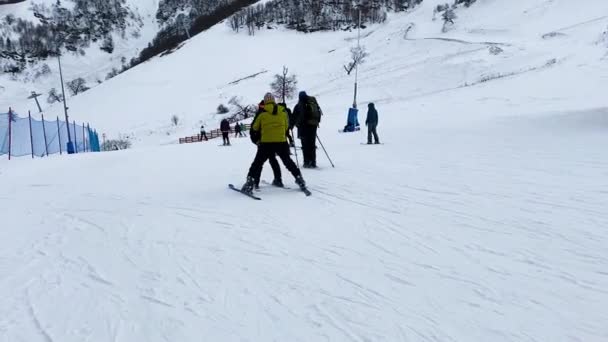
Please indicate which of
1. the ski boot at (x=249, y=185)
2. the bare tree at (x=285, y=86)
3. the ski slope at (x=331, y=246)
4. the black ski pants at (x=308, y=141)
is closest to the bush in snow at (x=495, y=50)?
the bare tree at (x=285, y=86)

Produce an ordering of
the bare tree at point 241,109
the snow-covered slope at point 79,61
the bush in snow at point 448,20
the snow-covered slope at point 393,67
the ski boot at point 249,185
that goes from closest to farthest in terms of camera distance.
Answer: the ski boot at point 249,185 < the snow-covered slope at point 393,67 < the bare tree at point 241,109 < the bush in snow at point 448,20 < the snow-covered slope at point 79,61

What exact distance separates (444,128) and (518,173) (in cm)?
801

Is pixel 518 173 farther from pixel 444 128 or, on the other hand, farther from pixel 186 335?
pixel 444 128

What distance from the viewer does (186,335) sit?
9.29 ft

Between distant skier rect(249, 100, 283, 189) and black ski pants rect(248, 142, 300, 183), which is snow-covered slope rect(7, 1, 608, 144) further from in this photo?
black ski pants rect(248, 142, 300, 183)

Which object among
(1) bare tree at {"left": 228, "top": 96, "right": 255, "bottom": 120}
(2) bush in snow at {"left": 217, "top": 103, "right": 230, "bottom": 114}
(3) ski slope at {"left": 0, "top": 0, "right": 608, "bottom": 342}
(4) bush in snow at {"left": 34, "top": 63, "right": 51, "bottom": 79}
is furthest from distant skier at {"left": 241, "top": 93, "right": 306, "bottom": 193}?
(4) bush in snow at {"left": 34, "top": 63, "right": 51, "bottom": 79}

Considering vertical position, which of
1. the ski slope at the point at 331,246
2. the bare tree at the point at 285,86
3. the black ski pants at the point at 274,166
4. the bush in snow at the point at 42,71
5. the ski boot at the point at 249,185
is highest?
the bush in snow at the point at 42,71

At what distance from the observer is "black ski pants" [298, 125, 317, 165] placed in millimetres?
9477

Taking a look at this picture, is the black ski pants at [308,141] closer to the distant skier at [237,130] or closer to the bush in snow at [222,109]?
the distant skier at [237,130]

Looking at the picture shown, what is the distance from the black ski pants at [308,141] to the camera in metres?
9.48

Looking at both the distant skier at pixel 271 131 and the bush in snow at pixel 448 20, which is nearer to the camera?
the distant skier at pixel 271 131

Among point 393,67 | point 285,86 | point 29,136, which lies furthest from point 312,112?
point 285,86

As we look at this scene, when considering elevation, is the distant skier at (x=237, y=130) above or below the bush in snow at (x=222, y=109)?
below

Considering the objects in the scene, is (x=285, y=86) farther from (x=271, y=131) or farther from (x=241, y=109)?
(x=271, y=131)
